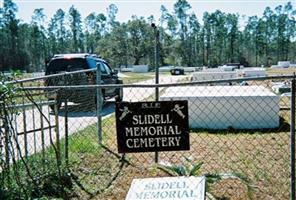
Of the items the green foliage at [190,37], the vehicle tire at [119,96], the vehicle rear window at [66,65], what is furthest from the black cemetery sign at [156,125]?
the green foliage at [190,37]

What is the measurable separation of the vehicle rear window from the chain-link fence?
272 centimetres

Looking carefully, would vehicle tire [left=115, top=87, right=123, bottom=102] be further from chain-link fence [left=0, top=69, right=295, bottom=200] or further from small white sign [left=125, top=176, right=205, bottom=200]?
small white sign [left=125, top=176, right=205, bottom=200]

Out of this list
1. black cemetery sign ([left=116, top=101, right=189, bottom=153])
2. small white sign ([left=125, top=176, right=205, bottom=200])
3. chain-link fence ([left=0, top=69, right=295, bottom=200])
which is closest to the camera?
small white sign ([left=125, top=176, right=205, bottom=200])

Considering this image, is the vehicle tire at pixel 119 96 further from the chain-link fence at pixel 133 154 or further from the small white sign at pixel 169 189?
the small white sign at pixel 169 189

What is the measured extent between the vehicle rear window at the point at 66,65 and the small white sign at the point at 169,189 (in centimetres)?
1001

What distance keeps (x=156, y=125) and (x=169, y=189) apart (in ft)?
3.83

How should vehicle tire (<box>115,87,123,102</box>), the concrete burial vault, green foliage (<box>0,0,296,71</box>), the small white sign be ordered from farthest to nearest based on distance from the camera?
green foliage (<box>0,0,296,71</box>) → the concrete burial vault → vehicle tire (<box>115,87,123,102</box>) → the small white sign

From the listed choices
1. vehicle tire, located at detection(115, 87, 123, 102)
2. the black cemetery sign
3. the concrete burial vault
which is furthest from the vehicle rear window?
the black cemetery sign

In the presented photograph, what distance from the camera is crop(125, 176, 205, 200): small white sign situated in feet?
11.5

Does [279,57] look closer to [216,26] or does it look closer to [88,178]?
[216,26]

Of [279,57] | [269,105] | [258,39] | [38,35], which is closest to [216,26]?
[258,39]

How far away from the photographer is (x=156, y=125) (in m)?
4.64

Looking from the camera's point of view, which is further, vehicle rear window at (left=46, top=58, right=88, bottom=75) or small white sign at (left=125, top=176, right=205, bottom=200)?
vehicle rear window at (left=46, top=58, right=88, bottom=75)

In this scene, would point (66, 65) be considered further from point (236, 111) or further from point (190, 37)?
point (190, 37)
